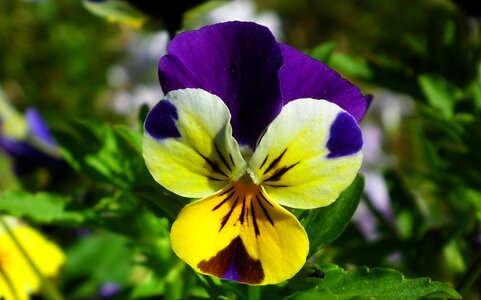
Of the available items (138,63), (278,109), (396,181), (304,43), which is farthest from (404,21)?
(278,109)

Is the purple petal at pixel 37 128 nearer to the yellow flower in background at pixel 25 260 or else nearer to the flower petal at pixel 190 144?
the yellow flower in background at pixel 25 260

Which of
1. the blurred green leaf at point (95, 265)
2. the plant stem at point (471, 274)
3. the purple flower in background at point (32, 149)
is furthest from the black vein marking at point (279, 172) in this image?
the purple flower in background at point (32, 149)

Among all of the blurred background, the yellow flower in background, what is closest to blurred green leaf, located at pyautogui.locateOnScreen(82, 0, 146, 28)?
the blurred background

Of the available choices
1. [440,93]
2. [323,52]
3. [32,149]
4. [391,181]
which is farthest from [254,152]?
[32,149]

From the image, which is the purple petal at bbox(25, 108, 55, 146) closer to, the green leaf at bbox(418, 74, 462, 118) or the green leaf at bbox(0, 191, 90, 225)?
the green leaf at bbox(0, 191, 90, 225)

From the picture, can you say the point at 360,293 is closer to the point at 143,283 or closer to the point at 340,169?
the point at 340,169

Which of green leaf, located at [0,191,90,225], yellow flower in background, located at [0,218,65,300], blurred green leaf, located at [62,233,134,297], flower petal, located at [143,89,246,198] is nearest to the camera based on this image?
flower petal, located at [143,89,246,198]
